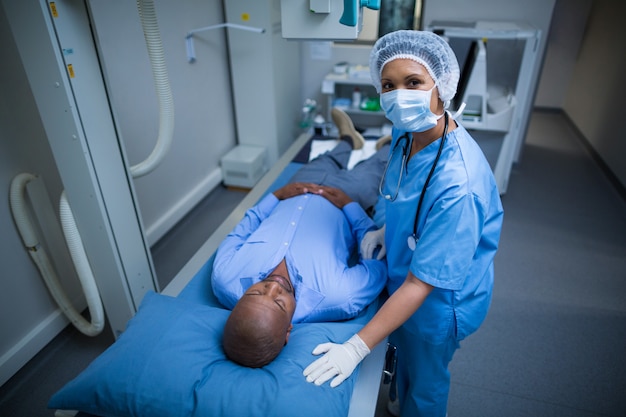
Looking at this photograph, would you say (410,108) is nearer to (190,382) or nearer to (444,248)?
(444,248)

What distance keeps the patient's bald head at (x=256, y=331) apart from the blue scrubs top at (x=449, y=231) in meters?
0.39

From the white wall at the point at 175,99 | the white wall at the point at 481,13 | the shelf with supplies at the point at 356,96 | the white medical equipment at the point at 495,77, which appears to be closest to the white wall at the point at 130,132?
the white wall at the point at 175,99

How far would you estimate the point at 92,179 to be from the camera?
124cm

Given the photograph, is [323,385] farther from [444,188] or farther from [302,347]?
[444,188]

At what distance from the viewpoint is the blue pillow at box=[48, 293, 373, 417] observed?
95cm

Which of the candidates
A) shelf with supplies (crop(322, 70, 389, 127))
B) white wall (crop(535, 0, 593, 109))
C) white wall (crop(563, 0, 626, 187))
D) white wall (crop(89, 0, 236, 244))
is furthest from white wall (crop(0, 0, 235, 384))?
white wall (crop(535, 0, 593, 109))

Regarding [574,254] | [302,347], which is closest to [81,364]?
[302,347]

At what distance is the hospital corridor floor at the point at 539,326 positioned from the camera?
1.58 meters

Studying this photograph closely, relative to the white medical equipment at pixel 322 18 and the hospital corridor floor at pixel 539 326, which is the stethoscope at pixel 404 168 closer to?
the white medical equipment at pixel 322 18

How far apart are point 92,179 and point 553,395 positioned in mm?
1928

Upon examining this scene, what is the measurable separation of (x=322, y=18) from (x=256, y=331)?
0.91 m

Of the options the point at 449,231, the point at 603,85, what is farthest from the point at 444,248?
the point at 603,85

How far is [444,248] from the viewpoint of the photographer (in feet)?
3.18

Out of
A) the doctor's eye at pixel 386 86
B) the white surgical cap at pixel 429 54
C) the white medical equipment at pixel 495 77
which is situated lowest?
the white medical equipment at pixel 495 77
